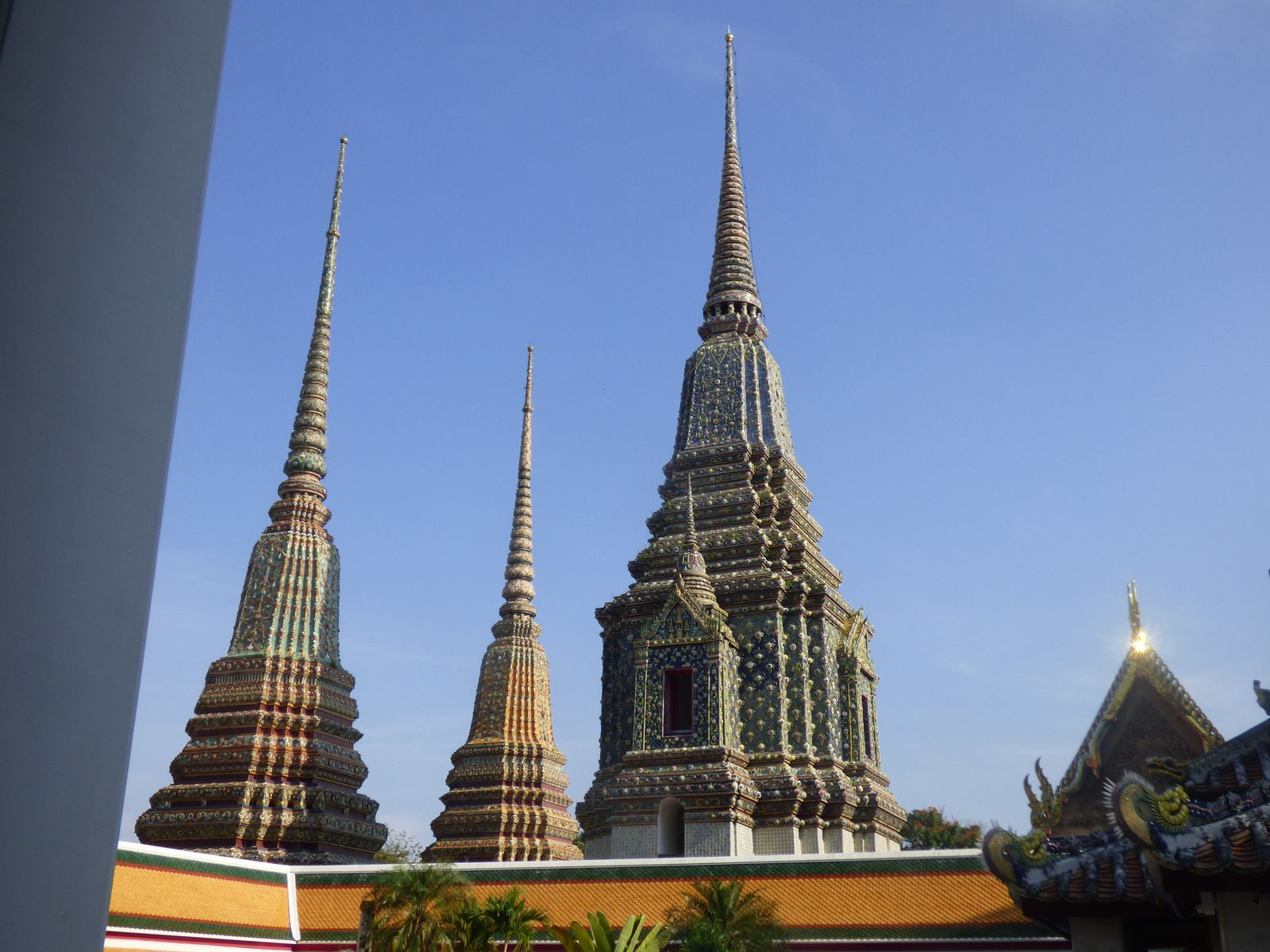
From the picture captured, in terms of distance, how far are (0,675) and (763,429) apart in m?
26.7

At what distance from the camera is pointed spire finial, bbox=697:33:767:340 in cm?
2967

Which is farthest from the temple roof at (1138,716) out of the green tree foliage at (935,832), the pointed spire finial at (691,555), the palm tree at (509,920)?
the green tree foliage at (935,832)

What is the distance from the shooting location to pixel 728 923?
1680 cm

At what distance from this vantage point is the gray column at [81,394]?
1.39 m

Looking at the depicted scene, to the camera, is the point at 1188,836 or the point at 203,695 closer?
the point at 1188,836

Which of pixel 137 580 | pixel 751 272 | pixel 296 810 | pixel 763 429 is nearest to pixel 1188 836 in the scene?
pixel 137 580

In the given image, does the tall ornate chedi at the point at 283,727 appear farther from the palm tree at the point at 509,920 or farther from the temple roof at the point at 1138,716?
the temple roof at the point at 1138,716

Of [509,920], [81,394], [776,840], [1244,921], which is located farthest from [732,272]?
[81,394]

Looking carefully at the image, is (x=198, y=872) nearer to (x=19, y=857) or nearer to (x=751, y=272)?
(x=751, y=272)

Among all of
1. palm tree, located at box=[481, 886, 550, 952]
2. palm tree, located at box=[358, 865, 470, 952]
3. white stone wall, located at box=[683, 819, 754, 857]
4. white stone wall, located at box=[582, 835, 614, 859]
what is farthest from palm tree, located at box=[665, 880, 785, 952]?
white stone wall, located at box=[582, 835, 614, 859]

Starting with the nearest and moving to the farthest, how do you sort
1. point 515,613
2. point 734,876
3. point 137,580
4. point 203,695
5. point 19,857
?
point 19,857
point 137,580
point 734,876
point 203,695
point 515,613

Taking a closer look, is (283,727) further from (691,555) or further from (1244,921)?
(1244,921)

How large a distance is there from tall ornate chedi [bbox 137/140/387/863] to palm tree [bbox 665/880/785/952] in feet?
35.5

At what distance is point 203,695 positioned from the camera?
27.3 m
